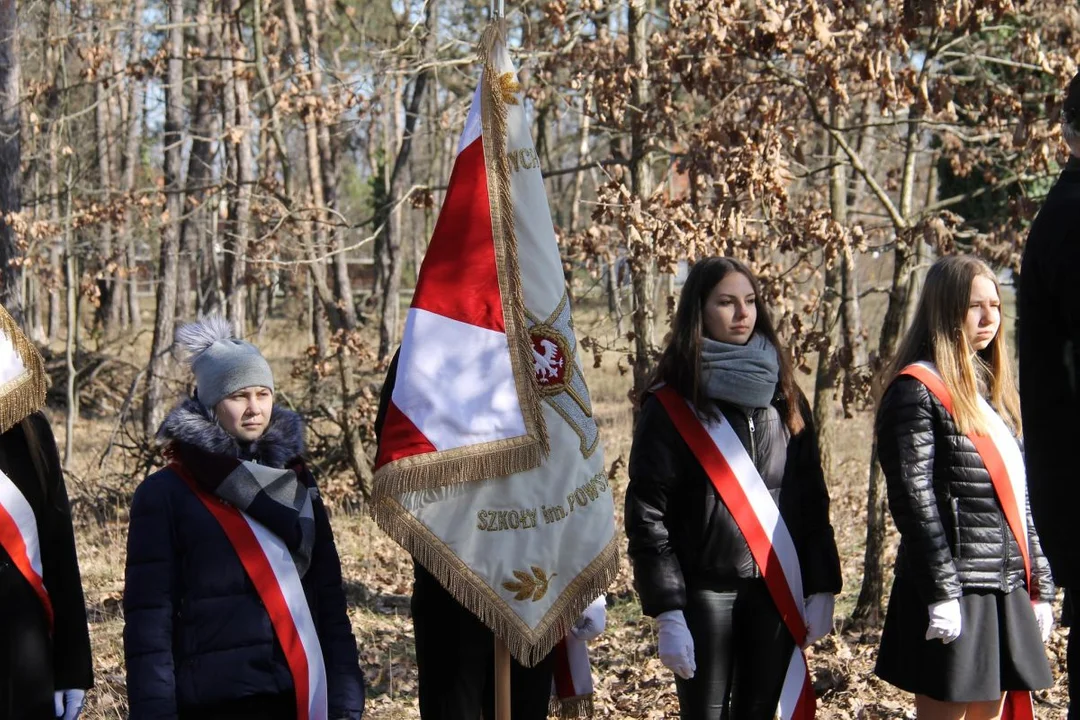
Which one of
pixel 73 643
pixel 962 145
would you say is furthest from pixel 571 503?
pixel 962 145

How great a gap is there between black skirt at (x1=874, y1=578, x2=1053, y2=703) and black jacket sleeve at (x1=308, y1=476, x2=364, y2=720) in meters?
1.89

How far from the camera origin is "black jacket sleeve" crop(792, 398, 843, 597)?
4.18m

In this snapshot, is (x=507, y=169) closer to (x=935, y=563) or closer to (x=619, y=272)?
(x=935, y=563)

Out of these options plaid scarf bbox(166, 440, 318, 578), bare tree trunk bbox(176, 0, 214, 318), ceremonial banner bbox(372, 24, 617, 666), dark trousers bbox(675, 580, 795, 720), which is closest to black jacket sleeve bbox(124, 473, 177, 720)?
plaid scarf bbox(166, 440, 318, 578)

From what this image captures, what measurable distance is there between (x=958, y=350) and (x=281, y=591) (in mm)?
2434

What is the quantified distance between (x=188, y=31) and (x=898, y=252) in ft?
40.7

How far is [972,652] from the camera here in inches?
160

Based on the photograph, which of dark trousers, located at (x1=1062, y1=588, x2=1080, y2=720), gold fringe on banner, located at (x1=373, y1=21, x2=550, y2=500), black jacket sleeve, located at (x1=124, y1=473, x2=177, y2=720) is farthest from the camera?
gold fringe on banner, located at (x1=373, y1=21, x2=550, y2=500)

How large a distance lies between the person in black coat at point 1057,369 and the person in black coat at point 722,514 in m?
1.40

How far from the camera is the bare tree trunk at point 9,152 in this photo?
35.5 ft

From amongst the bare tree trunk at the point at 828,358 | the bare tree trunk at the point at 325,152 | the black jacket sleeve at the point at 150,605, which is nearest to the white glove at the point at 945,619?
the black jacket sleeve at the point at 150,605

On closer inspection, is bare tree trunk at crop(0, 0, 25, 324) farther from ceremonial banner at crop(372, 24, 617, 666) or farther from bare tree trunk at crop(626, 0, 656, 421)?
ceremonial banner at crop(372, 24, 617, 666)

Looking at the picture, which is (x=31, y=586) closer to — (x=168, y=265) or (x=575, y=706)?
(x=575, y=706)

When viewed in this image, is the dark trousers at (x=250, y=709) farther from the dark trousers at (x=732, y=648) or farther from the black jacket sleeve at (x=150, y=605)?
the dark trousers at (x=732, y=648)
